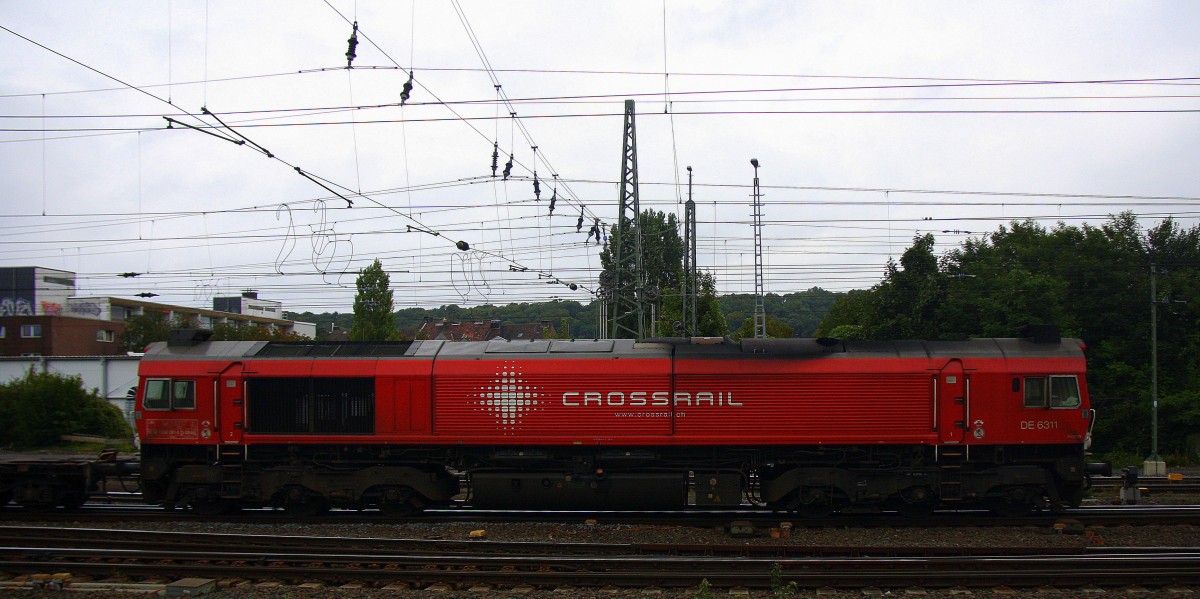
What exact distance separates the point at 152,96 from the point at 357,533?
9229 millimetres

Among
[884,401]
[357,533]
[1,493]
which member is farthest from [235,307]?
[884,401]

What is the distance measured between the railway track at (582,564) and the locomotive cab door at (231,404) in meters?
2.61

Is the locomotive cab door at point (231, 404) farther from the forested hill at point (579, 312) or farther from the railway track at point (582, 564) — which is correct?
the forested hill at point (579, 312)

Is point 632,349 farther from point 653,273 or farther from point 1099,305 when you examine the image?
point 1099,305

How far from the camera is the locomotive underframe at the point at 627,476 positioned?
14047mm

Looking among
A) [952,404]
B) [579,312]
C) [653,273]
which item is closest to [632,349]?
[952,404]

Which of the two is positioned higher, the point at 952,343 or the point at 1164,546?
the point at 952,343

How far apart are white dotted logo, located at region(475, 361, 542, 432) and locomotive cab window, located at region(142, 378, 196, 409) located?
6.07 meters

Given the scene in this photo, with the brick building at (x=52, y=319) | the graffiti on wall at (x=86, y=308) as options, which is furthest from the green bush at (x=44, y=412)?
the graffiti on wall at (x=86, y=308)

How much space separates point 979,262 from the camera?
3647 cm

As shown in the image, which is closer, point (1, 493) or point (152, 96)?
point (152, 96)

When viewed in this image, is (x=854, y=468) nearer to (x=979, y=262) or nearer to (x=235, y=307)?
(x=979, y=262)

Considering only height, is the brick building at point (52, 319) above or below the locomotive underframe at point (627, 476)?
above

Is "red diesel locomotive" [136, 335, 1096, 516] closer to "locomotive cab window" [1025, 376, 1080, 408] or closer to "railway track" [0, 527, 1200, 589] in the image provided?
"locomotive cab window" [1025, 376, 1080, 408]
